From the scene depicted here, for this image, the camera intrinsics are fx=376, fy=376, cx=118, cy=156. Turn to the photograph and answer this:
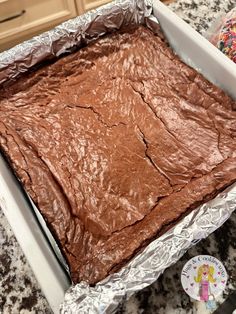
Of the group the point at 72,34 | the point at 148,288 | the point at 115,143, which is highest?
the point at 72,34

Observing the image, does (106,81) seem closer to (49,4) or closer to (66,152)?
(66,152)

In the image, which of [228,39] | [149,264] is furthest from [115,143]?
[228,39]

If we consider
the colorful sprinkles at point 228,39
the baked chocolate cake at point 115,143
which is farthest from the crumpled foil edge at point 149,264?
the colorful sprinkles at point 228,39

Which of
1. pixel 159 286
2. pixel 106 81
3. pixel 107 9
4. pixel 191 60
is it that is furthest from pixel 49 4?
pixel 159 286

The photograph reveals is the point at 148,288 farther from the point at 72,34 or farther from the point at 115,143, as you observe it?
the point at 72,34

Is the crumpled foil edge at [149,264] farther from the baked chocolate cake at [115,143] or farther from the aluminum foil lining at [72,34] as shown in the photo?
the aluminum foil lining at [72,34]

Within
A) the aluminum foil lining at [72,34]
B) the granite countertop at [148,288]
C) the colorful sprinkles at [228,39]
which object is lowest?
the granite countertop at [148,288]

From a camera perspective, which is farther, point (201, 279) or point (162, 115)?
point (162, 115)
